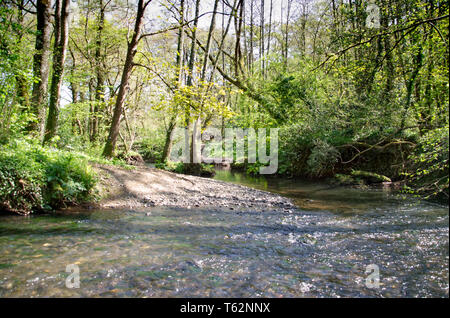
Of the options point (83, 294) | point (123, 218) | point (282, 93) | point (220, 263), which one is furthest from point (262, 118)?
point (83, 294)

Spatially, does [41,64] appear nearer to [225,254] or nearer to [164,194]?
[164,194]

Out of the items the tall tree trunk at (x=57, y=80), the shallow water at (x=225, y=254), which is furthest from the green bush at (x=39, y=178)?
the tall tree trunk at (x=57, y=80)

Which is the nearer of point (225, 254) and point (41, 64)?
point (225, 254)

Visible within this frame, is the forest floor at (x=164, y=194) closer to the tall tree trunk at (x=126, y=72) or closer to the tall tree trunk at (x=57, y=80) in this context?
the tall tree trunk at (x=126, y=72)

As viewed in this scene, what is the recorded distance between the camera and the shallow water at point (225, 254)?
273cm

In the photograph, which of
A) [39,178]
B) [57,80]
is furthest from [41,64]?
[39,178]

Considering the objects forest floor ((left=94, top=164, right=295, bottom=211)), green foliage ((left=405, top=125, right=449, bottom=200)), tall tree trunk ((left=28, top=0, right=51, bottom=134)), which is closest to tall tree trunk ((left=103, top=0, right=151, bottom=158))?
forest floor ((left=94, top=164, right=295, bottom=211))

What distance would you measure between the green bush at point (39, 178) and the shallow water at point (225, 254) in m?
0.47

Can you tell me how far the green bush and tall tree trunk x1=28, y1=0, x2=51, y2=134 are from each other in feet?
4.94

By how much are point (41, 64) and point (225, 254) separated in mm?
7833

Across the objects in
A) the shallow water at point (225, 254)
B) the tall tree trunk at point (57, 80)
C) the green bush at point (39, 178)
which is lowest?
the shallow water at point (225, 254)

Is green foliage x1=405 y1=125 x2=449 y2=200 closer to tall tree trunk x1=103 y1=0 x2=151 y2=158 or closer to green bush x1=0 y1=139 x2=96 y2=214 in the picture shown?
green bush x1=0 y1=139 x2=96 y2=214

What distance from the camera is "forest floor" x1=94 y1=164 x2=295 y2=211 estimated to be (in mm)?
7098

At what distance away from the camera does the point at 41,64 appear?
7832mm
